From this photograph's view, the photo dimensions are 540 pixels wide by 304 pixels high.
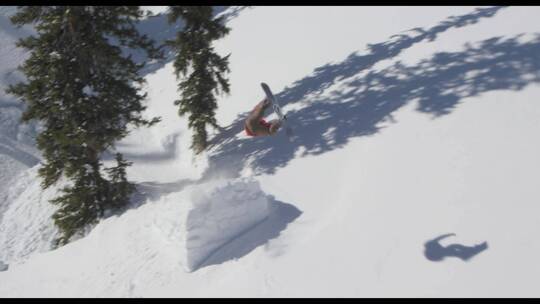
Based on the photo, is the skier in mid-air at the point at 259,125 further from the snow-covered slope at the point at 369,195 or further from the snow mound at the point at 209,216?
the snow mound at the point at 209,216

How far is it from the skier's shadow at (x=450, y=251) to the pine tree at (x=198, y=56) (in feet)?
25.9

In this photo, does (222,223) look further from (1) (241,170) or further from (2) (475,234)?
(2) (475,234)

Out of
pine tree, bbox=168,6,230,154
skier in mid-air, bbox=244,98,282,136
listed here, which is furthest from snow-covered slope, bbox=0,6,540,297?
pine tree, bbox=168,6,230,154

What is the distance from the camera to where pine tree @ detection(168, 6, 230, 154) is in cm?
1309

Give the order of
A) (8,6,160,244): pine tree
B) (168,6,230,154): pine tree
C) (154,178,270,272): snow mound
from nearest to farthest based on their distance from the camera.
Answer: (154,178,270,272): snow mound
(8,6,160,244): pine tree
(168,6,230,154): pine tree

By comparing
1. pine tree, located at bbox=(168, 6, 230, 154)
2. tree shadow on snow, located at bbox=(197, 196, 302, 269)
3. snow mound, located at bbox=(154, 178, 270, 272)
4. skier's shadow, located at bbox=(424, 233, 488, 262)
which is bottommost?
skier's shadow, located at bbox=(424, 233, 488, 262)

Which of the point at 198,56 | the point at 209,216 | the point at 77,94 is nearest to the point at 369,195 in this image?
the point at 209,216

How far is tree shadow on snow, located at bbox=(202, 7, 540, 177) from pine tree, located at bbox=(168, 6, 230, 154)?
162cm

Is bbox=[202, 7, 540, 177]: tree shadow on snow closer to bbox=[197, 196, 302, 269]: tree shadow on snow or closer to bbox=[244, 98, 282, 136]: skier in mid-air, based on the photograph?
bbox=[244, 98, 282, 136]: skier in mid-air

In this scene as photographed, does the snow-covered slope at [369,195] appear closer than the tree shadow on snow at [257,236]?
Yes

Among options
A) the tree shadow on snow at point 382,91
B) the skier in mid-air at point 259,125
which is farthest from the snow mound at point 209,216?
the skier in mid-air at point 259,125

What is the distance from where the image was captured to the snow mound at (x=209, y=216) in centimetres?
905

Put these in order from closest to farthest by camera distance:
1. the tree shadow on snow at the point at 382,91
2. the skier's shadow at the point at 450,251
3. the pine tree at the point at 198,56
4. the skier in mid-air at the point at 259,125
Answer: the skier's shadow at the point at 450,251 → the tree shadow on snow at the point at 382,91 → the pine tree at the point at 198,56 → the skier in mid-air at the point at 259,125

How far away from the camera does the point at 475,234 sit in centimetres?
801
